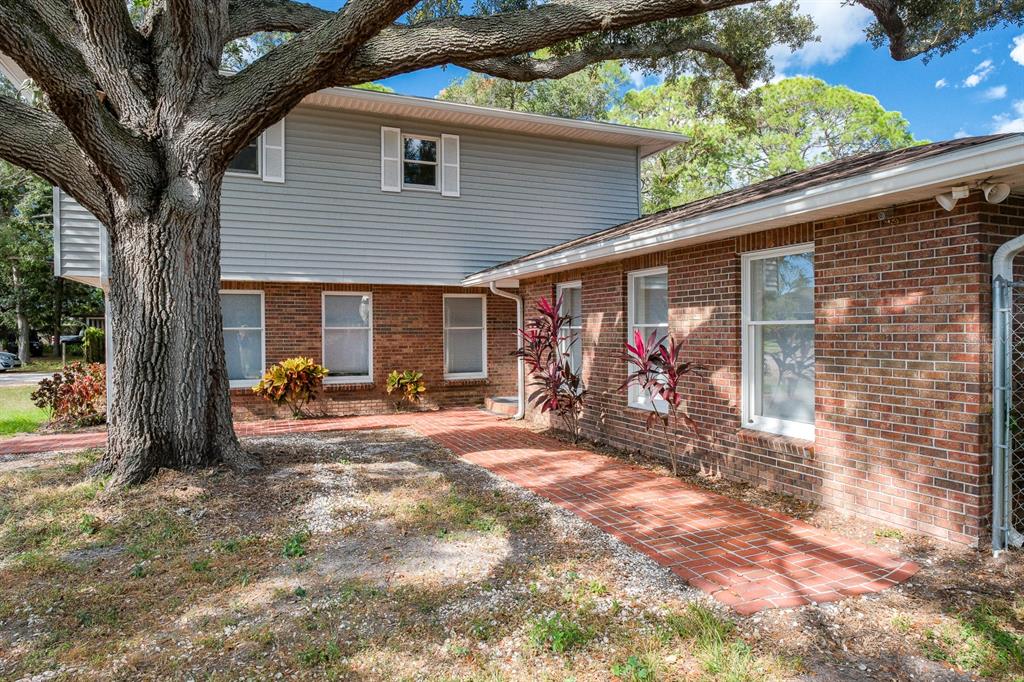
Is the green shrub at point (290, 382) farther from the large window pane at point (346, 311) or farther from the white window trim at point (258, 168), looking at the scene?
the white window trim at point (258, 168)

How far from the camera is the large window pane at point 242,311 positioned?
10867 mm

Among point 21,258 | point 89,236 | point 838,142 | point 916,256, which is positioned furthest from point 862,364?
point 21,258

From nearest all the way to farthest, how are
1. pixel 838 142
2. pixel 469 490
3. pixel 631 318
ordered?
pixel 469 490, pixel 631 318, pixel 838 142

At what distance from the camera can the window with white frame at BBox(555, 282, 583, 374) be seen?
921cm

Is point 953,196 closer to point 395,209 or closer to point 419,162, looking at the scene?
point 395,209

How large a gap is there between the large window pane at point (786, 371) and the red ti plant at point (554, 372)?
2846 millimetres

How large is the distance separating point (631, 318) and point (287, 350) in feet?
21.3

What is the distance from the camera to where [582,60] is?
8539mm

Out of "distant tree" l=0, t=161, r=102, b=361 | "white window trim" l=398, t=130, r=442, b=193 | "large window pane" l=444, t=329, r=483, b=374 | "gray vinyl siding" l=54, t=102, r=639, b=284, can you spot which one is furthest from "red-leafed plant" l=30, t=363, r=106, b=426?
"distant tree" l=0, t=161, r=102, b=361

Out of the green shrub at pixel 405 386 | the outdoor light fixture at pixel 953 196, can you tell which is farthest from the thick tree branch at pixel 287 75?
the green shrub at pixel 405 386

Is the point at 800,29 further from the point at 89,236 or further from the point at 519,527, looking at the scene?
the point at 89,236

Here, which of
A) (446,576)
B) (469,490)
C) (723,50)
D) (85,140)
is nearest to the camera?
(446,576)

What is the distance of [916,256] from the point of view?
4438mm

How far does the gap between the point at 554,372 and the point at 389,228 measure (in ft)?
16.0
